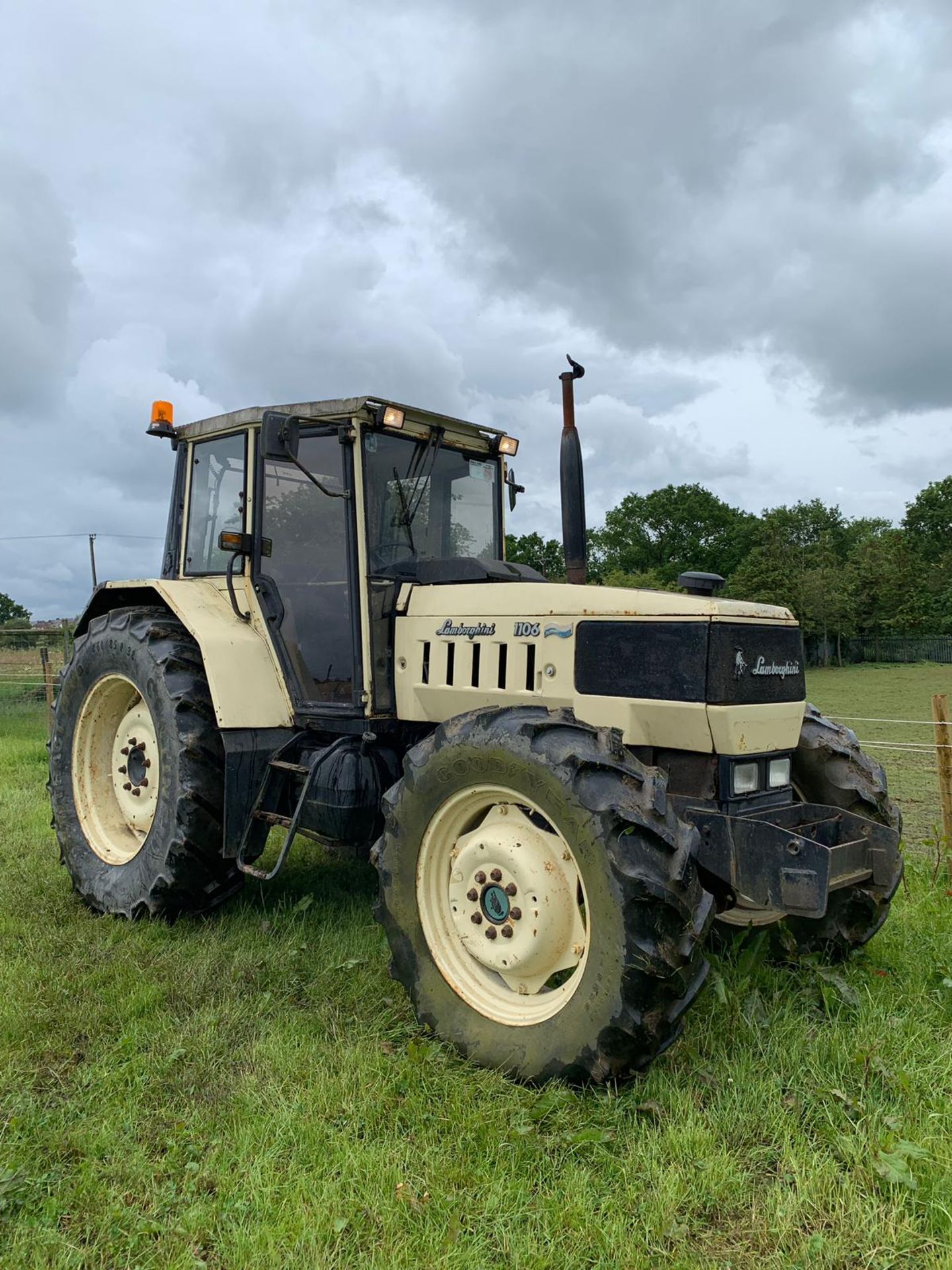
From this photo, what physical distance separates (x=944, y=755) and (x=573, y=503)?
11.3 ft

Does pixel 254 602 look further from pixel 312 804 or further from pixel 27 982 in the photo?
pixel 27 982

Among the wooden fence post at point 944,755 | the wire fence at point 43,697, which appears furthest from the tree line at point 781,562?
the wooden fence post at point 944,755

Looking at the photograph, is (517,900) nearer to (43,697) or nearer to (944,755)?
(944,755)

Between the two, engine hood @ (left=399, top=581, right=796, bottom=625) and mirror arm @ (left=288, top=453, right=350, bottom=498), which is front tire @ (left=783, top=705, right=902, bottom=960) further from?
mirror arm @ (left=288, top=453, right=350, bottom=498)

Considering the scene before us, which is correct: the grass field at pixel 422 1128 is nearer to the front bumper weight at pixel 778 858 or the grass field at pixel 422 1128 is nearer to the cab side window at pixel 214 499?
the front bumper weight at pixel 778 858

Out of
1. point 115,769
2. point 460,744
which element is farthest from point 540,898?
point 115,769

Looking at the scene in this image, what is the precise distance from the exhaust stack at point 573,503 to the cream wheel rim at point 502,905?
150 cm

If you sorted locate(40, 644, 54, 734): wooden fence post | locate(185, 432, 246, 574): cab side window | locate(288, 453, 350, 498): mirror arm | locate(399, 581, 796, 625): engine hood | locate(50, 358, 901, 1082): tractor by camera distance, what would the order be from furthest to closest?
locate(40, 644, 54, 734): wooden fence post < locate(185, 432, 246, 574): cab side window < locate(288, 453, 350, 498): mirror arm < locate(399, 581, 796, 625): engine hood < locate(50, 358, 901, 1082): tractor

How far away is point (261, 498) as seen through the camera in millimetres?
4930

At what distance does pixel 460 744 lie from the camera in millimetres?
3488

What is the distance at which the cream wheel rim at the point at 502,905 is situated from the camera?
331 cm

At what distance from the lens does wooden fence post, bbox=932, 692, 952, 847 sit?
609 cm

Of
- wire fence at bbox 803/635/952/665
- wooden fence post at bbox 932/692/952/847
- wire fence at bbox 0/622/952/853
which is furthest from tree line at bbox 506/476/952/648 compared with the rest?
wooden fence post at bbox 932/692/952/847

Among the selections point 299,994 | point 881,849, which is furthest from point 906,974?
point 299,994
